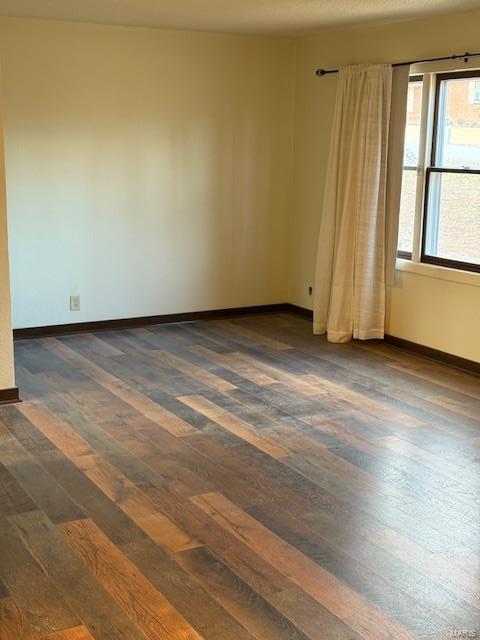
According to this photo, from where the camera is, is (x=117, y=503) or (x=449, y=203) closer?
(x=117, y=503)

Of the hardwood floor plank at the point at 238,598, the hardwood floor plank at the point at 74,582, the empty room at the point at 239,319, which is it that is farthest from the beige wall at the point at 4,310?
the hardwood floor plank at the point at 238,598

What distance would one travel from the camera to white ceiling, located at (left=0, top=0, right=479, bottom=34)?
530cm

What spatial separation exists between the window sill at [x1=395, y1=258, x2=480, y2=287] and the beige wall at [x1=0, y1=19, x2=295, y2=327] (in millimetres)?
1556

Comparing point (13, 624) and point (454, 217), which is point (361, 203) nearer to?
point (454, 217)

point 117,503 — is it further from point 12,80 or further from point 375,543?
point 12,80

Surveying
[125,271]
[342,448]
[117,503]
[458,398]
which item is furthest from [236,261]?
[117,503]

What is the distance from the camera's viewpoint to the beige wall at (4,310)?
480cm

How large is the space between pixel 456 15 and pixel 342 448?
308cm

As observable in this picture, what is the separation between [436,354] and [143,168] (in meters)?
2.72

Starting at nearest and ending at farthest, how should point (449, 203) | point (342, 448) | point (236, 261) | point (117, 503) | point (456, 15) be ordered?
point (117, 503) < point (342, 448) < point (456, 15) < point (449, 203) < point (236, 261)

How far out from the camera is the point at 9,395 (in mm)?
5020

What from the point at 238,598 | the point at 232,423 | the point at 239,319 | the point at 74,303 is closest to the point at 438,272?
the point at 239,319

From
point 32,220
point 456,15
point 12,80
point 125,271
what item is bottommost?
point 125,271

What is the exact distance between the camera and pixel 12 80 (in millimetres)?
6223
